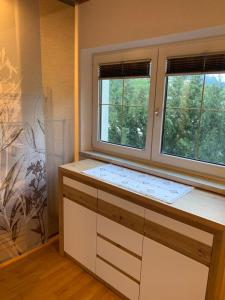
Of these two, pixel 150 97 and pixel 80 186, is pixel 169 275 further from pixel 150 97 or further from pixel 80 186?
pixel 150 97

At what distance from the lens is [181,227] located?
1.33 meters

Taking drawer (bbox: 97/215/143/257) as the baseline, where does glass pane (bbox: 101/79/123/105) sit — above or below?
above

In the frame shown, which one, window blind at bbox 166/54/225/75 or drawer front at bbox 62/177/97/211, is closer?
window blind at bbox 166/54/225/75

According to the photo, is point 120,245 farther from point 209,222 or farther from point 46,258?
point 46,258

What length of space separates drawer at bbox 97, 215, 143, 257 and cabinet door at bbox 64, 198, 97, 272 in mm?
80

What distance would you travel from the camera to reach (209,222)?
1195mm

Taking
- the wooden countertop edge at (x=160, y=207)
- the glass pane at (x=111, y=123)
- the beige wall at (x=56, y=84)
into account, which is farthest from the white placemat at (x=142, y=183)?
the beige wall at (x=56, y=84)

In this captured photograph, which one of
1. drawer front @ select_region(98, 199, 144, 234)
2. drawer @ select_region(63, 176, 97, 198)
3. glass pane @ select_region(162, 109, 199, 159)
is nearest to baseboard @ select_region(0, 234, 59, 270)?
drawer @ select_region(63, 176, 97, 198)

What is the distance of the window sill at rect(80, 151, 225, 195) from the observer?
1.57 metres

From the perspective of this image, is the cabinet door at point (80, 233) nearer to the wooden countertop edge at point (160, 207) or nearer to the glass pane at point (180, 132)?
the wooden countertop edge at point (160, 207)

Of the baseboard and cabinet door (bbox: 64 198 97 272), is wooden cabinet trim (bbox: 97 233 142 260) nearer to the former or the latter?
cabinet door (bbox: 64 198 97 272)

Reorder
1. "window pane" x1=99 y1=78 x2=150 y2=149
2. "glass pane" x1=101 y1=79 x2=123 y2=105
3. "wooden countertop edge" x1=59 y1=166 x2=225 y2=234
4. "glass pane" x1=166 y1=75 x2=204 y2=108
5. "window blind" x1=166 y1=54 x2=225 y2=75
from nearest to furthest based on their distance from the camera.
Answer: "wooden countertop edge" x1=59 y1=166 x2=225 y2=234 → "window blind" x1=166 y1=54 x2=225 y2=75 → "glass pane" x1=166 y1=75 x2=204 y2=108 → "window pane" x1=99 y1=78 x2=150 y2=149 → "glass pane" x1=101 y1=79 x2=123 y2=105

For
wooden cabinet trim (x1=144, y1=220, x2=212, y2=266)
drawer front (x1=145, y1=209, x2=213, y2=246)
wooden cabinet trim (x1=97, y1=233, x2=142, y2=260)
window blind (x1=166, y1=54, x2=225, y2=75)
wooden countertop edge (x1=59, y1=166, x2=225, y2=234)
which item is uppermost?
window blind (x1=166, y1=54, x2=225, y2=75)

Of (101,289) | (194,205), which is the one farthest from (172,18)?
(101,289)
